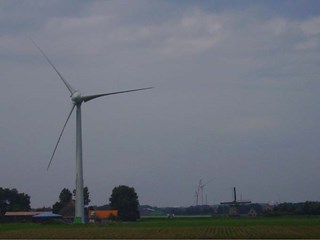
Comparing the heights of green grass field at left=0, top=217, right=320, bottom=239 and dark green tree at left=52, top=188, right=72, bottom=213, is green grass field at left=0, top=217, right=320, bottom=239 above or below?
below

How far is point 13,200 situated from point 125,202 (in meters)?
46.3

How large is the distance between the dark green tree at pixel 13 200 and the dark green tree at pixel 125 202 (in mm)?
35073

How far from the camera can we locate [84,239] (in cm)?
5228

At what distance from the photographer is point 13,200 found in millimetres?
180375

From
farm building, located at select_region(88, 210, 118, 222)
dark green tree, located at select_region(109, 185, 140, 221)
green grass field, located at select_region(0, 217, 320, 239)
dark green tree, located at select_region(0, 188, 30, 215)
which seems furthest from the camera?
dark green tree, located at select_region(0, 188, 30, 215)

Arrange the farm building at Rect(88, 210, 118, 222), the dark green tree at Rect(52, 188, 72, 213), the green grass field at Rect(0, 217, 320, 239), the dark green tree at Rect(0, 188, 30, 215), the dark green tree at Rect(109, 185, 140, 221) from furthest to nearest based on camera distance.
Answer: the dark green tree at Rect(0, 188, 30, 215), the dark green tree at Rect(52, 188, 72, 213), the dark green tree at Rect(109, 185, 140, 221), the farm building at Rect(88, 210, 118, 222), the green grass field at Rect(0, 217, 320, 239)

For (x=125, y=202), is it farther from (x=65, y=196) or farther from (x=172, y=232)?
(x=172, y=232)

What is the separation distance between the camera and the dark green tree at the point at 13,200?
572 ft

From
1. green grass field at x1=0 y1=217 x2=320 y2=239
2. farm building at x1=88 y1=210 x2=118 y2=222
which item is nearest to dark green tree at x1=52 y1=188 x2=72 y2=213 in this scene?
farm building at x1=88 y1=210 x2=118 y2=222

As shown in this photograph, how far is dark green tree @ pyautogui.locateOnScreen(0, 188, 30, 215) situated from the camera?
174 m

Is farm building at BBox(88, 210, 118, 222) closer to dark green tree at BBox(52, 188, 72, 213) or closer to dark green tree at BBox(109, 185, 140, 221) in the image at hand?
dark green tree at BBox(109, 185, 140, 221)

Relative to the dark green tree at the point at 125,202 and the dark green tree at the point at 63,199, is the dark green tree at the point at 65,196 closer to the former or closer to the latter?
the dark green tree at the point at 63,199

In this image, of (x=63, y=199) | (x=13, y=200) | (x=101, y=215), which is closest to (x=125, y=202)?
(x=101, y=215)

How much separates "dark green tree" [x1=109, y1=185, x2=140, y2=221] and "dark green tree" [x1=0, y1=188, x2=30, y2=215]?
35.1m
